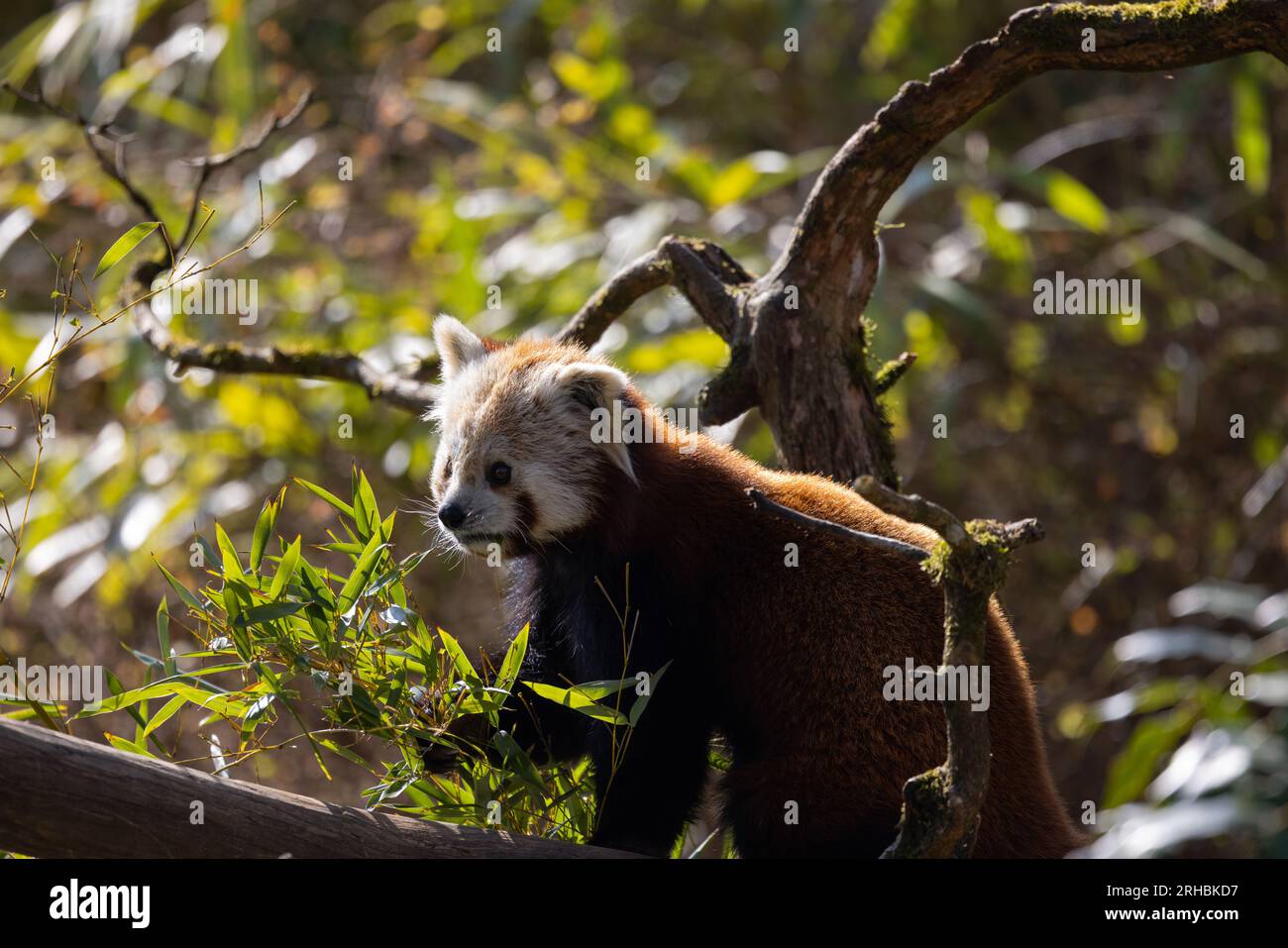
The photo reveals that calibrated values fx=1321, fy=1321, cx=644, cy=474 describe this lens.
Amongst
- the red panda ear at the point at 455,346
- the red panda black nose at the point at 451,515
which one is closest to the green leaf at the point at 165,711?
the red panda black nose at the point at 451,515

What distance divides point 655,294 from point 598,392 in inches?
125

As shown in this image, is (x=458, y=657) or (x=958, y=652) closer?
(x=958, y=652)

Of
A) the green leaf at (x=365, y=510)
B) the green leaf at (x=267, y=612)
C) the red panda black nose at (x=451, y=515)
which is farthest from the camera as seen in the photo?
the red panda black nose at (x=451, y=515)

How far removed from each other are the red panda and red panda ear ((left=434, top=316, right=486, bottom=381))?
15 cm

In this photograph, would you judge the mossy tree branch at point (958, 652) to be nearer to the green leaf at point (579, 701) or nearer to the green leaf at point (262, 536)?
the green leaf at point (579, 701)

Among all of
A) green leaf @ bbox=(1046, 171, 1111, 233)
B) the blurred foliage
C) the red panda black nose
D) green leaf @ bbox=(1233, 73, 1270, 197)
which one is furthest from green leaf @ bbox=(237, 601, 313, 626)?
green leaf @ bbox=(1233, 73, 1270, 197)

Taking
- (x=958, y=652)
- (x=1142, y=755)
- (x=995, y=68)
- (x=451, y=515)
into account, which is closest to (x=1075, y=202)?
(x=1142, y=755)

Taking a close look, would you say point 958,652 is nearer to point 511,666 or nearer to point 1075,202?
point 511,666

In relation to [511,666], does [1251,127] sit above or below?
above

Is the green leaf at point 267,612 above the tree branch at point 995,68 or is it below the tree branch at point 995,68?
below

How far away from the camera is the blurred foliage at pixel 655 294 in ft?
19.4

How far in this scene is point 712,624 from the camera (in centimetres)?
273

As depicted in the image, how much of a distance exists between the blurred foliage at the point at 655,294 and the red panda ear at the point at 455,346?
7.17ft
